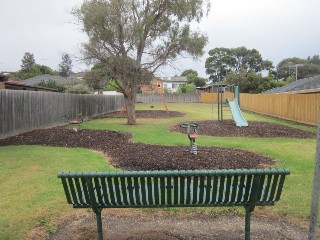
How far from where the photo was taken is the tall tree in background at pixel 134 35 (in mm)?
22719

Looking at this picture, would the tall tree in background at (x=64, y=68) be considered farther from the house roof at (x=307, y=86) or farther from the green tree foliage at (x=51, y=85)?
the house roof at (x=307, y=86)

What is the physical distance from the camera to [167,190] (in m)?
4.34

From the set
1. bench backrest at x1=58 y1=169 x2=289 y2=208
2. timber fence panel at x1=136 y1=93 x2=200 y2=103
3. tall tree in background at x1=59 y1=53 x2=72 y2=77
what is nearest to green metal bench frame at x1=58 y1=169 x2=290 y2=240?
bench backrest at x1=58 y1=169 x2=289 y2=208

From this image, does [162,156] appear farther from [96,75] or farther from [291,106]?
[291,106]

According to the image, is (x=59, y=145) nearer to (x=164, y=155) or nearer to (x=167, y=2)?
(x=164, y=155)

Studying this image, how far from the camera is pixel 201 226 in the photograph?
211 inches

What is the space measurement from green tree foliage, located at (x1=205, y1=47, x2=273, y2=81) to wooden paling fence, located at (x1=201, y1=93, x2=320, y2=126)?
65.7 meters

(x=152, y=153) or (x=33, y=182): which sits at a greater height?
(x=152, y=153)

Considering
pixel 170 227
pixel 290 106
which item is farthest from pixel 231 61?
pixel 170 227

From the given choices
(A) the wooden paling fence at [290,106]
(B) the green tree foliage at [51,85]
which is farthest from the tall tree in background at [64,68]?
(A) the wooden paling fence at [290,106]

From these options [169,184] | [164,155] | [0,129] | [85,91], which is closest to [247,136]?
[164,155]

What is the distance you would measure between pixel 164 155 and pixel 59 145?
5.26 metres

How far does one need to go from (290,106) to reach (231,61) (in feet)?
273

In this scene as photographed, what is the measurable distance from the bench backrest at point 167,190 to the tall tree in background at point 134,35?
18.9 m
